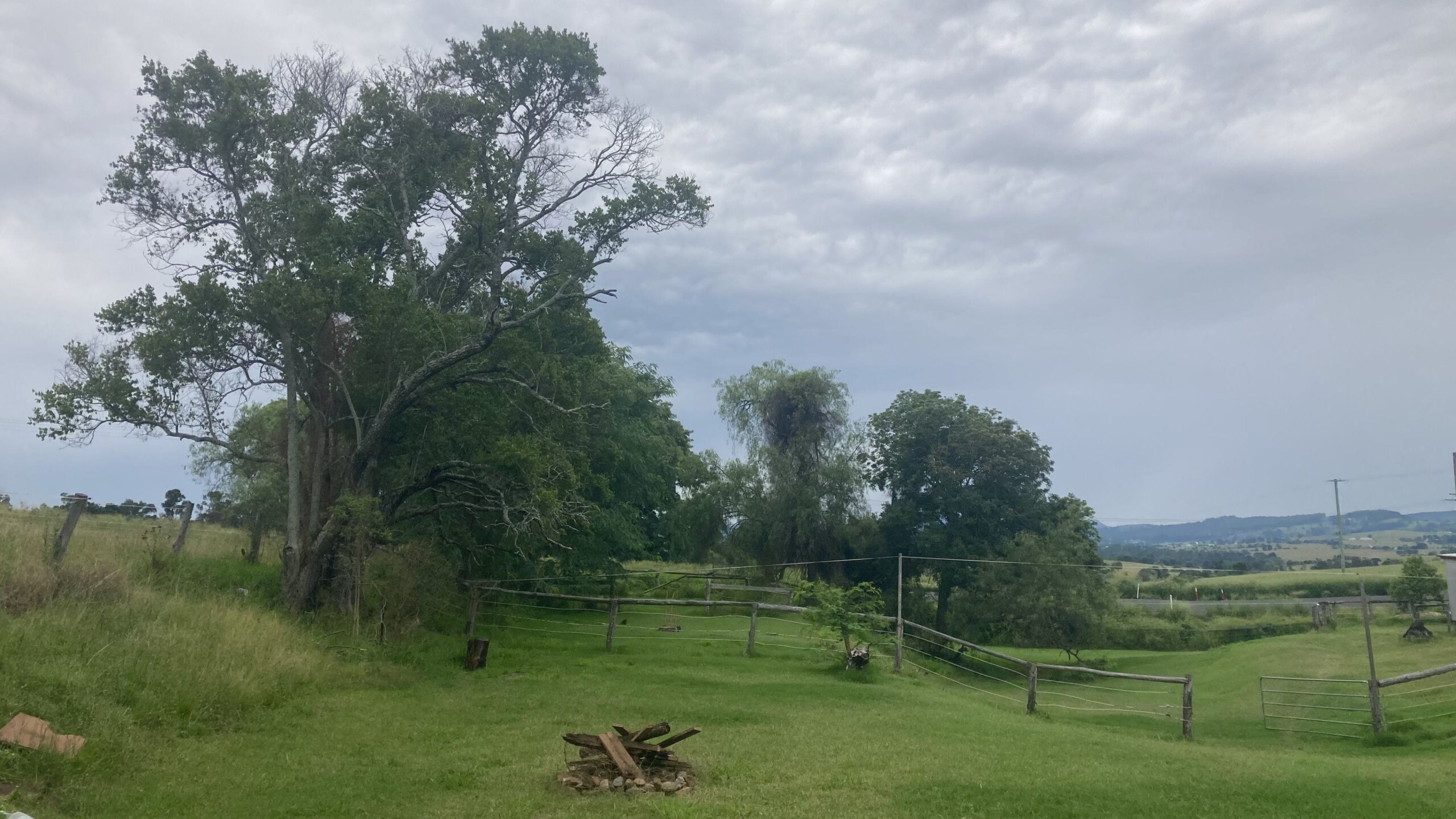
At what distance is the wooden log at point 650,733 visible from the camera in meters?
8.60

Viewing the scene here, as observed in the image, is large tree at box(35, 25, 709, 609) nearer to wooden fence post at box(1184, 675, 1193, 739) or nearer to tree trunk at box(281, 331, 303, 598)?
tree trunk at box(281, 331, 303, 598)

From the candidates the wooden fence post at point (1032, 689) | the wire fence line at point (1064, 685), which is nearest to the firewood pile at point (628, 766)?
the wire fence line at point (1064, 685)

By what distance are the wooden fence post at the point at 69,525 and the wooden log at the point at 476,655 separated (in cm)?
654

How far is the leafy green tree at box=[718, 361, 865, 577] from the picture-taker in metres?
33.8

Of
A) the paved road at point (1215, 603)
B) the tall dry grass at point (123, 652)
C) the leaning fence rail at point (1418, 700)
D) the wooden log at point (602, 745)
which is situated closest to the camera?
the tall dry grass at point (123, 652)

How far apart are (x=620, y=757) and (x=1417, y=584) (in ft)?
89.4

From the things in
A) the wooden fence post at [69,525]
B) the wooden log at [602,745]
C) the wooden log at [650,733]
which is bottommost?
the wooden log at [602,745]

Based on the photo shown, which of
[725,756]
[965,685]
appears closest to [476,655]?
[725,756]

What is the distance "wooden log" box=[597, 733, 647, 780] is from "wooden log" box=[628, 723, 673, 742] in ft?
0.64

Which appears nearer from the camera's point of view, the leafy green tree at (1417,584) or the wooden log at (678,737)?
the wooden log at (678,737)

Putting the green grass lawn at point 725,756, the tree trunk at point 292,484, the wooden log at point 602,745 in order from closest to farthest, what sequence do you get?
1. the green grass lawn at point 725,756
2. the wooden log at point 602,745
3. the tree trunk at point 292,484

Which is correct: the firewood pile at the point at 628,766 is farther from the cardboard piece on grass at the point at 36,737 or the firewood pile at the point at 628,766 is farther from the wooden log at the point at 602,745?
the cardboard piece on grass at the point at 36,737

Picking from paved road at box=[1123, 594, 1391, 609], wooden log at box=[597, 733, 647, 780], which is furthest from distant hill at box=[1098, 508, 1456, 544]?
wooden log at box=[597, 733, 647, 780]

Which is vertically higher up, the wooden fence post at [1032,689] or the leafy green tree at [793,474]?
the leafy green tree at [793,474]
